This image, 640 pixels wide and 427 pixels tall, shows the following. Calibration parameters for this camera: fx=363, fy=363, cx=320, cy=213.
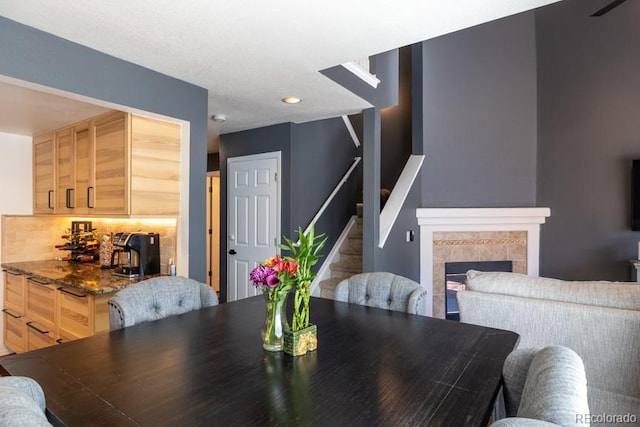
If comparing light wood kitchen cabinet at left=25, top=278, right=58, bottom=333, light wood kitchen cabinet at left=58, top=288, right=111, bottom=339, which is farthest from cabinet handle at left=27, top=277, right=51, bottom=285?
light wood kitchen cabinet at left=58, top=288, right=111, bottom=339

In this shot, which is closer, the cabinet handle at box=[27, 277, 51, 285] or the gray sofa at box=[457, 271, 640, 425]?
the gray sofa at box=[457, 271, 640, 425]

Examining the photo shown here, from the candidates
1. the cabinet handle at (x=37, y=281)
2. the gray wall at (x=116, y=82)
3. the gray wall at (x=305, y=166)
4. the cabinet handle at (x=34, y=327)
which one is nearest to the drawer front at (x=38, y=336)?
the cabinet handle at (x=34, y=327)

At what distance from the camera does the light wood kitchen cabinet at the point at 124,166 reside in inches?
102

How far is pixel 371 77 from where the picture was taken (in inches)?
132

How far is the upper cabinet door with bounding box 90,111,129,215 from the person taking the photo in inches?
102

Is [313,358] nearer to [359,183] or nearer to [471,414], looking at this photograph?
[471,414]

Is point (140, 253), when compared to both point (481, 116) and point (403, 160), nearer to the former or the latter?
point (403, 160)

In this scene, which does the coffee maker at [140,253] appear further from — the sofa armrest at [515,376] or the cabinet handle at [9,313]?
the sofa armrest at [515,376]

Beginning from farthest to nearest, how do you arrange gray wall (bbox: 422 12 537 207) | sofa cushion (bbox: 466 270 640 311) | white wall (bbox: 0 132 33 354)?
1. gray wall (bbox: 422 12 537 207)
2. white wall (bbox: 0 132 33 354)
3. sofa cushion (bbox: 466 270 640 311)

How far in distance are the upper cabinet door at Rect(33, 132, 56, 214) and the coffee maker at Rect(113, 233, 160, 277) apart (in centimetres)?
112

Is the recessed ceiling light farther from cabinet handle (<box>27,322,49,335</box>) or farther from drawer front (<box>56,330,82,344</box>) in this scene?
cabinet handle (<box>27,322,49,335</box>)

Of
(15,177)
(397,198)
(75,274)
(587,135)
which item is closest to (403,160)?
(397,198)

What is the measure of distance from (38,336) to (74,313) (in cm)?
81

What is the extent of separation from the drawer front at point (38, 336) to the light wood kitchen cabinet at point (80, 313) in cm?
20
